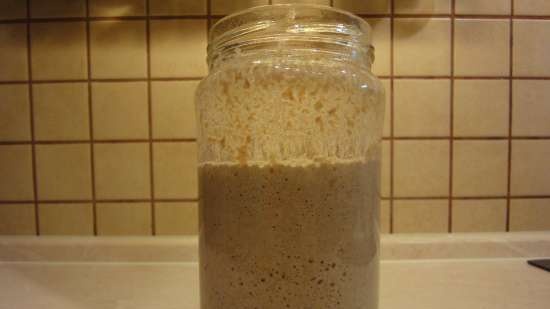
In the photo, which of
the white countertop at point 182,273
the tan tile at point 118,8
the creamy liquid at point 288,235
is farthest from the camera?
the tan tile at point 118,8

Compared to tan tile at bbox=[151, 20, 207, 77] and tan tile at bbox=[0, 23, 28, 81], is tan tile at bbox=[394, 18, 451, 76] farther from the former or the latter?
tan tile at bbox=[0, 23, 28, 81]

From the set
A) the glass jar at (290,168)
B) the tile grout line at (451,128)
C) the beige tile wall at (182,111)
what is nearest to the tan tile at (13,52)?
the beige tile wall at (182,111)

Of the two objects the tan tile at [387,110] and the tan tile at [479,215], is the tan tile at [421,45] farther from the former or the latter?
the tan tile at [479,215]

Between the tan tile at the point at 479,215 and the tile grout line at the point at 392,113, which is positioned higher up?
the tile grout line at the point at 392,113

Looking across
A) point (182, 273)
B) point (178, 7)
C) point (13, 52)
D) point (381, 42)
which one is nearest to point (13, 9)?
point (13, 52)

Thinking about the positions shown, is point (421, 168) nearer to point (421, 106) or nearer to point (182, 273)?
point (421, 106)
